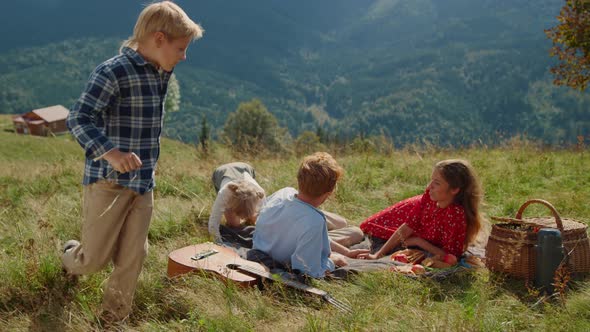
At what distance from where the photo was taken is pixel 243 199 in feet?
20.1

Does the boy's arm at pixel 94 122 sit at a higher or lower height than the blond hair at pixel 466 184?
higher

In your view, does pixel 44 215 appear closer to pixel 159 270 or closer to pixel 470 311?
pixel 159 270

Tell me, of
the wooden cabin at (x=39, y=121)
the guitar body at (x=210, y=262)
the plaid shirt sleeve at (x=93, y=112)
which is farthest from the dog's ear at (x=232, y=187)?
the wooden cabin at (x=39, y=121)

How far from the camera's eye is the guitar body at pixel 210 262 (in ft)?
14.2

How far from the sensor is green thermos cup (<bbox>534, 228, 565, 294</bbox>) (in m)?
4.47

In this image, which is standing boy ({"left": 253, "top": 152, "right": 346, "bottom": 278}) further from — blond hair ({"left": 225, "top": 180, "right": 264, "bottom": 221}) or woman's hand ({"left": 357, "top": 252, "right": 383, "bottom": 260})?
blond hair ({"left": 225, "top": 180, "right": 264, "bottom": 221})

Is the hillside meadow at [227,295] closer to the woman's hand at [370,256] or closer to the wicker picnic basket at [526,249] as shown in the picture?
the wicker picnic basket at [526,249]

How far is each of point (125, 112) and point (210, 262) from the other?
149 cm

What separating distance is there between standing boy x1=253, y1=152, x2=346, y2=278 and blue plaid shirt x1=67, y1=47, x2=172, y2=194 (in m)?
1.42

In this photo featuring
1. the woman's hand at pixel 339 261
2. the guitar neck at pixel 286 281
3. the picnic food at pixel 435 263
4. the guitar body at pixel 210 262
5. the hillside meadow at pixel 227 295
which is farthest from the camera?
the picnic food at pixel 435 263

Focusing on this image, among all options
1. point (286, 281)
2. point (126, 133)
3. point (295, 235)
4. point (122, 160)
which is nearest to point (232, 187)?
point (295, 235)

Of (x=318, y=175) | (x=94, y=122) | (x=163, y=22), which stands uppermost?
(x=163, y=22)

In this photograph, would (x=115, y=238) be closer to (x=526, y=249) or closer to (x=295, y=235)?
(x=295, y=235)

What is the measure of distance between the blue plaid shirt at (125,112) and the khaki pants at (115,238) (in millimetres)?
109
